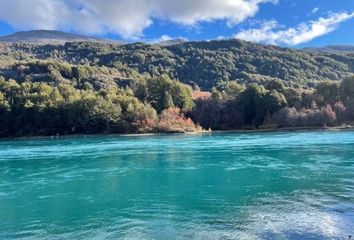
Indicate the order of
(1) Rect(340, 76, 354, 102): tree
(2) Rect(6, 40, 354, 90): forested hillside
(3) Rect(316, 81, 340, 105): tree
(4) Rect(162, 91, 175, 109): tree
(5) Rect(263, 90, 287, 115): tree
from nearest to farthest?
(1) Rect(340, 76, 354, 102): tree
(3) Rect(316, 81, 340, 105): tree
(5) Rect(263, 90, 287, 115): tree
(4) Rect(162, 91, 175, 109): tree
(2) Rect(6, 40, 354, 90): forested hillside

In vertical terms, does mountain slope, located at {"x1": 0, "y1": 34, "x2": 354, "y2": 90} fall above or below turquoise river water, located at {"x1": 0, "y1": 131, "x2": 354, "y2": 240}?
above

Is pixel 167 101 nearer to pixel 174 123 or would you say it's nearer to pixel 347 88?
pixel 174 123

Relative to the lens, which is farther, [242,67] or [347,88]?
[242,67]

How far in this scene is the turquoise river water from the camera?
47.5 ft

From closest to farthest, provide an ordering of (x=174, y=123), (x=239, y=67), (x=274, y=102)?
(x=274, y=102)
(x=174, y=123)
(x=239, y=67)

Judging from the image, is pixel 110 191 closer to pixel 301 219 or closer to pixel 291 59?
pixel 301 219

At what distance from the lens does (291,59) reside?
187250 mm

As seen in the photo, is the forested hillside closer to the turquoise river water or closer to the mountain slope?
the mountain slope

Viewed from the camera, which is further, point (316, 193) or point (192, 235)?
point (316, 193)

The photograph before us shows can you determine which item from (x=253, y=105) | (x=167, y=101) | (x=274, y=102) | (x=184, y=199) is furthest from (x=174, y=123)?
(x=184, y=199)

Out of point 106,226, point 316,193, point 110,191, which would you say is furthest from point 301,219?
point 110,191

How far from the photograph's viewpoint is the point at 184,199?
19.9 metres

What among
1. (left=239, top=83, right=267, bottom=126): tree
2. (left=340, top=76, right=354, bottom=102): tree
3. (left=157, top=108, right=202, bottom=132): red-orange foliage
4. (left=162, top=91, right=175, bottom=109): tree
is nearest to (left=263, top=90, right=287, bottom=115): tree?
(left=239, top=83, right=267, bottom=126): tree

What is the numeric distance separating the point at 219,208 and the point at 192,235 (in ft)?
13.1
